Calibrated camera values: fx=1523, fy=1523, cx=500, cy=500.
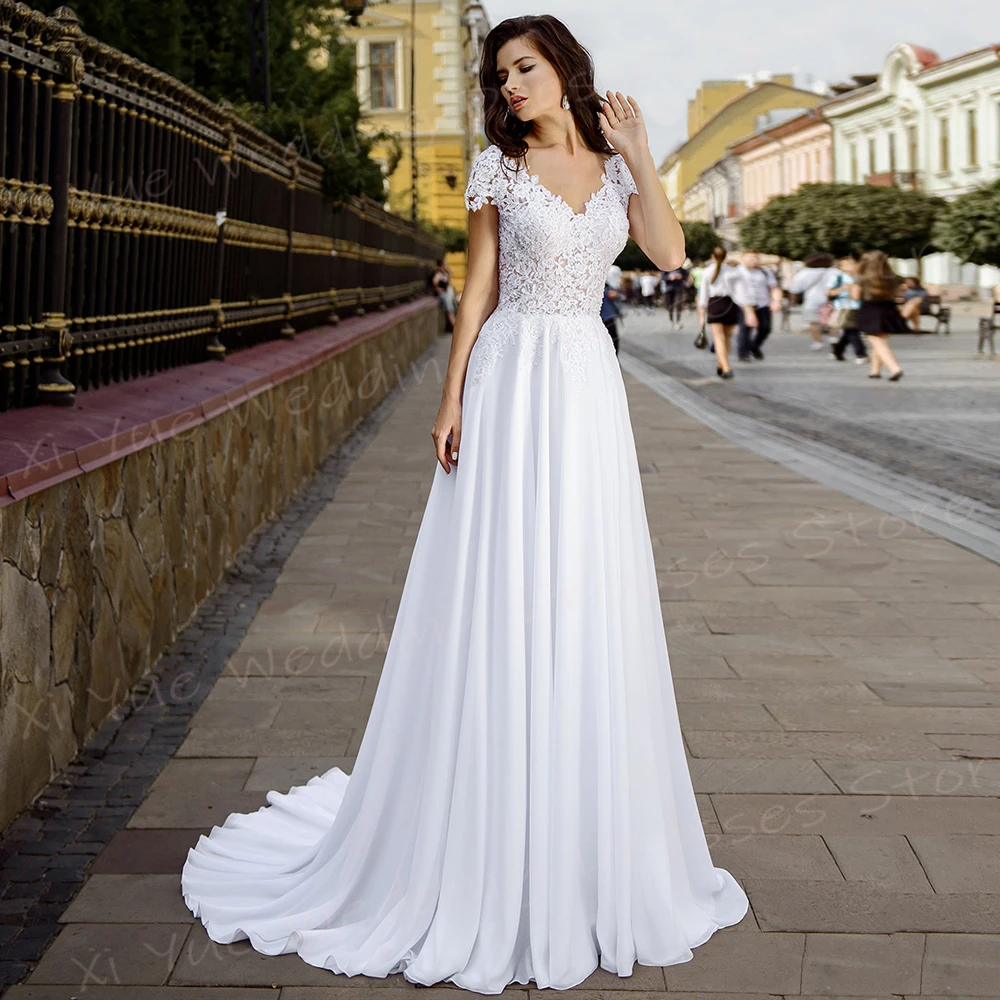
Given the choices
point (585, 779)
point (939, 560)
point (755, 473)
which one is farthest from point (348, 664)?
point (755, 473)

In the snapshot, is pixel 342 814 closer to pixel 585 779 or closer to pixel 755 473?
pixel 585 779

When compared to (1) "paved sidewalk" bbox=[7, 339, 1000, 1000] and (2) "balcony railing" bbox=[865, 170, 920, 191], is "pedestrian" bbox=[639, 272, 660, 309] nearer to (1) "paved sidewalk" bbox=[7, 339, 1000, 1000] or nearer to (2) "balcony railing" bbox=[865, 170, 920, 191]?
(2) "balcony railing" bbox=[865, 170, 920, 191]

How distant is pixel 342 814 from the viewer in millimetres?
3379

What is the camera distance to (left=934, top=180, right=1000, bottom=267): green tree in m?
25.8

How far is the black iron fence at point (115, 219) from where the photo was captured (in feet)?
15.2

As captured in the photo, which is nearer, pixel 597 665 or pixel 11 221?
pixel 597 665

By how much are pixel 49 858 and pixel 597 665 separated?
144 centimetres

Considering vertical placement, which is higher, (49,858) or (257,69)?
(257,69)

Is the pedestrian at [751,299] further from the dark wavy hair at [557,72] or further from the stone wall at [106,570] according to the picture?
the dark wavy hair at [557,72]

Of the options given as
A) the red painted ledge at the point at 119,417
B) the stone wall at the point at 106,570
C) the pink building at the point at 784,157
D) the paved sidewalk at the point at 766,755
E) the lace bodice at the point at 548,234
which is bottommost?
the paved sidewalk at the point at 766,755

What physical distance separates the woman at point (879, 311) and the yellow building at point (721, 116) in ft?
216

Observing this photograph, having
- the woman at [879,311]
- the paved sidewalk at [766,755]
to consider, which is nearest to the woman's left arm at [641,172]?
the paved sidewalk at [766,755]

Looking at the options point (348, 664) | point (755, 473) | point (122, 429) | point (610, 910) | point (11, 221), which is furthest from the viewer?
point (755, 473)

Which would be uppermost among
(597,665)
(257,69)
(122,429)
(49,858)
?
(257,69)
